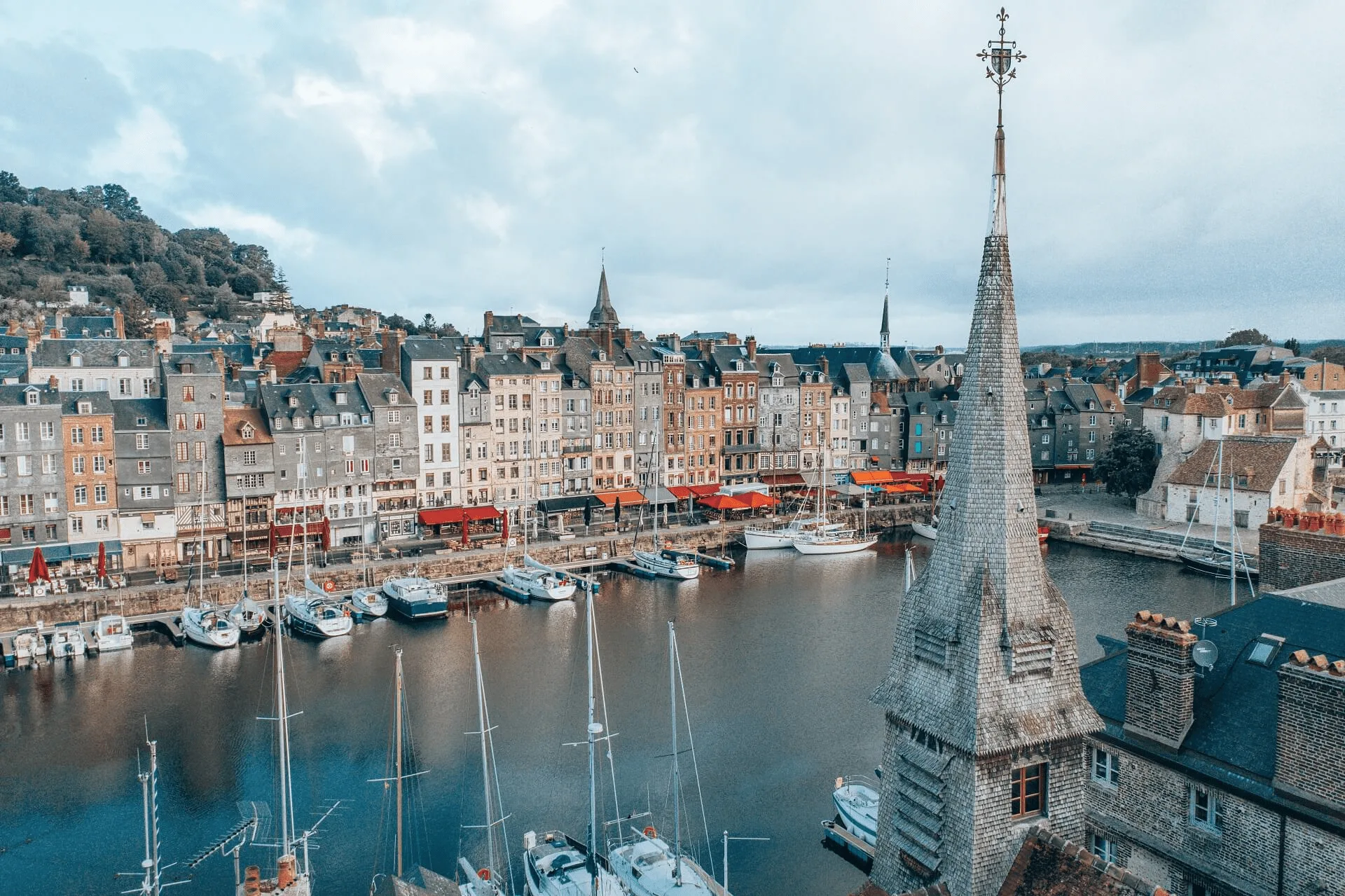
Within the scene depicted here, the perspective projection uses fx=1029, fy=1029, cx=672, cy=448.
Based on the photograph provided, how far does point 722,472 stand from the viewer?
7125 centimetres

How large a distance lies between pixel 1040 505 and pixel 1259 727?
59.4 metres

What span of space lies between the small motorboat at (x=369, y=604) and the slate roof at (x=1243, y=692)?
118ft

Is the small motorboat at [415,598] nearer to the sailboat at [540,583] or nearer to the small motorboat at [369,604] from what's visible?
the small motorboat at [369,604]

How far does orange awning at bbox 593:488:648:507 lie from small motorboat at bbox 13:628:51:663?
3062 cm

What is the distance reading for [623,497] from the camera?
6353cm

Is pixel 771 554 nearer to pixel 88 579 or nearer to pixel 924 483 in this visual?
pixel 924 483

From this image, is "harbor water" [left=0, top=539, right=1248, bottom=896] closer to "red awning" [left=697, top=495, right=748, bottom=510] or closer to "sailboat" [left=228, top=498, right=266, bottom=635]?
"sailboat" [left=228, top=498, right=266, bottom=635]

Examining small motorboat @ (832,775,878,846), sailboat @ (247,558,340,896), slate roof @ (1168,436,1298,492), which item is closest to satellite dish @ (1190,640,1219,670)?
small motorboat @ (832,775,878,846)

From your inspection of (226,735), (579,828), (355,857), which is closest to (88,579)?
(226,735)

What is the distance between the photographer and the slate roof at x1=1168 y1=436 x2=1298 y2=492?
5753 cm

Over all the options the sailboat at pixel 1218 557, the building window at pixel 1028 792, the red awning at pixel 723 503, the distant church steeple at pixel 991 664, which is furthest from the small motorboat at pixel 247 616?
the sailboat at pixel 1218 557

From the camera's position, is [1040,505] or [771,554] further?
[1040,505]

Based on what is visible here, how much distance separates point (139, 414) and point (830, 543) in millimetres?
37506

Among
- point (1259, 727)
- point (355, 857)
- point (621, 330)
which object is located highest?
point (621, 330)
